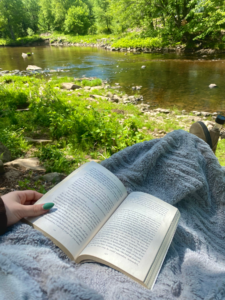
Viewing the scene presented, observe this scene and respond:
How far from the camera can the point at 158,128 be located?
4.52 meters

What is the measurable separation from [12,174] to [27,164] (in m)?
0.27

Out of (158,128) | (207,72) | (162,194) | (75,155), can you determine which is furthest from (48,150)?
(207,72)

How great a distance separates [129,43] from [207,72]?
10277 millimetres

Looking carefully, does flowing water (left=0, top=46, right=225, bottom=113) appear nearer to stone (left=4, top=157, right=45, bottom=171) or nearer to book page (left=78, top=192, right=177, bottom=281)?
stone (left=4, top=157, right=45, bottom=171)

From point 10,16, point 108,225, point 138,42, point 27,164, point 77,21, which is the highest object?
point 10,16

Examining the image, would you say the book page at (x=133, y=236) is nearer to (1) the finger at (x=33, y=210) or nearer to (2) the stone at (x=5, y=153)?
(1) the finger at (x=33, y=210)

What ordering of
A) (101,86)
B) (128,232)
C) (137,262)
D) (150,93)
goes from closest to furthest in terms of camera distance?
(137,262)
(128,232)
(150,93)
(101,86)

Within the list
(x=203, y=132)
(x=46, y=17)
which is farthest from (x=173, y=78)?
(x=46, y=17)

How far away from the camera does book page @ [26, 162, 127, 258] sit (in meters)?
0.95

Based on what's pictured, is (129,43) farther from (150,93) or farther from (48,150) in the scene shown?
(48,150)

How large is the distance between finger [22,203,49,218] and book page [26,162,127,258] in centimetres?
2

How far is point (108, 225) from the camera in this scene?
1037 mm

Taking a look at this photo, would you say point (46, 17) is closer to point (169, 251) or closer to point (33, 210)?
point (33, 210)

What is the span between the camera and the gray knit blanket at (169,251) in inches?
29.4
